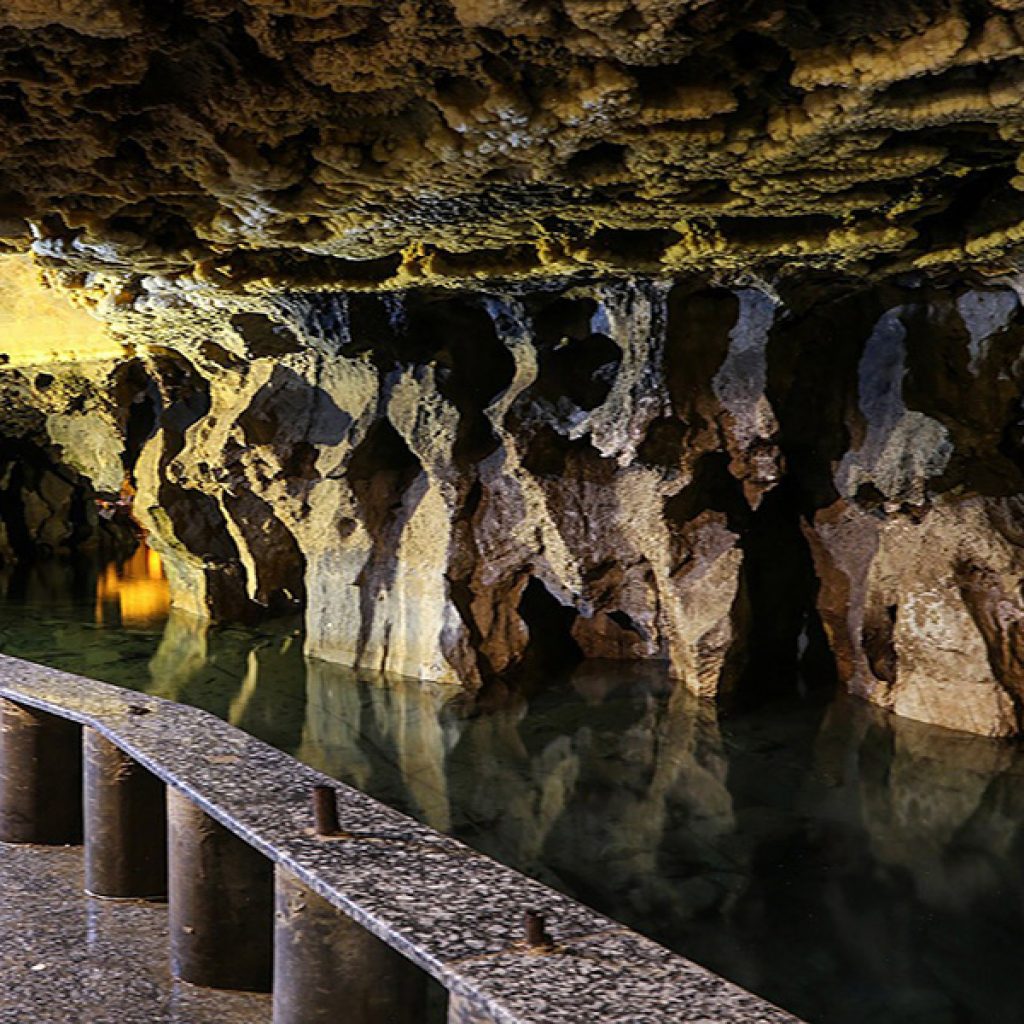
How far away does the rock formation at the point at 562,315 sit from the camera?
12.9ft

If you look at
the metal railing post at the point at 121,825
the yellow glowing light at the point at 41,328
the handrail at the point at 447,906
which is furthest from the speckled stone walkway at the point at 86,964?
the yellow glowing light at the point at 41,328

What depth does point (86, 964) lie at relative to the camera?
378cm

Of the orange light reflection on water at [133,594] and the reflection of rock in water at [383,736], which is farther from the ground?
the orange light reflection on water at [133,594]

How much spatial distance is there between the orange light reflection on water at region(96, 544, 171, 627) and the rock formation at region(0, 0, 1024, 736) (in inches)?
23.8

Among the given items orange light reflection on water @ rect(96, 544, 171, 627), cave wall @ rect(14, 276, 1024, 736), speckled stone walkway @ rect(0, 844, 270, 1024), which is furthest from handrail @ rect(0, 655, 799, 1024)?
orange light reflection on water @ rect(96, 544, 171, 627)

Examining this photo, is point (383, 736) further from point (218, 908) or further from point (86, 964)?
point (218, 908)

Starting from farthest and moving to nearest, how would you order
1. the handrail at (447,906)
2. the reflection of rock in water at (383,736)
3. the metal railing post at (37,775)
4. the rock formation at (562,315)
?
the reflection of rock in water at (383,736) < the metal railing post at (37,775) < the rock formation at (562,315) < the handrail at (447,906)

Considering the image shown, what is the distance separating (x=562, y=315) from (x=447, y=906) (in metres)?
7.33

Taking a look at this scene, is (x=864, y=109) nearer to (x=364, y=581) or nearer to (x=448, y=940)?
(x=448, y=940)

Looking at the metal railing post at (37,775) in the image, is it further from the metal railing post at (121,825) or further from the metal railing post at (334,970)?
the metal railing post at (334,970)

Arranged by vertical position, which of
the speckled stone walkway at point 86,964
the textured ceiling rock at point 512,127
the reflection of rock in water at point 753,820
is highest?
the textured ceiling rock at point 512,127

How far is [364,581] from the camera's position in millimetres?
10922

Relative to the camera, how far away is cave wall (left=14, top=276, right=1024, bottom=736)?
8.23 metres

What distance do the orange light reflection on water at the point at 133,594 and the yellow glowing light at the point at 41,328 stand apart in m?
3.22
